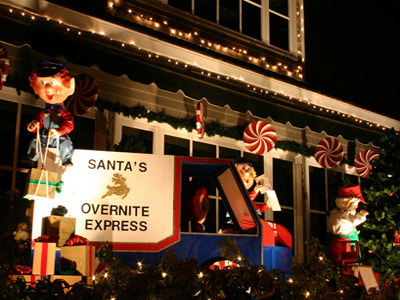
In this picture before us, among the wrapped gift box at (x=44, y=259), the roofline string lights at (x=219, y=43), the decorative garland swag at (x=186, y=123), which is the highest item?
the roofline string lights at (x=219, y=43)

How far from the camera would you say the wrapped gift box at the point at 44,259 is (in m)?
4.73

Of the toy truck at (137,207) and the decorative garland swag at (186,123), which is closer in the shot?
the toy truck at (137,207)

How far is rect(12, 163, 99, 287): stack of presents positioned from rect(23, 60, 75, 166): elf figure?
0.59 meters

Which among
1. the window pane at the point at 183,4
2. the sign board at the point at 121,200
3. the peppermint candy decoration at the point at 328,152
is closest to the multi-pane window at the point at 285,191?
the peppermint candy decoration at the point at 328,152

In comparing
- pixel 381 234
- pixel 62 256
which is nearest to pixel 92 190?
pixel 62 256

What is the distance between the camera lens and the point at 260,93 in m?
8.97

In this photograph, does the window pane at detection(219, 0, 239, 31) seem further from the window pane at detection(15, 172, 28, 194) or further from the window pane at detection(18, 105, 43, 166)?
the window pane at detection(15, 172, 28, 194)

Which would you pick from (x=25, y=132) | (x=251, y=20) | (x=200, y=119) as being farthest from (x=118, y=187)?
(x=251, y=20)

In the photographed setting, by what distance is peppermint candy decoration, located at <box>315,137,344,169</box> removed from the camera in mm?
9578

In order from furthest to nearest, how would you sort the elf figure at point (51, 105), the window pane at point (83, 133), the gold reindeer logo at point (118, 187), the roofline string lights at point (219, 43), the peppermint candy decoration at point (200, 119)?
the roofline string lights at point (219, 43), the peppermint candy decoration at point (200, 119), the window pane at point (83, 133), the elf figure at point (51, 105), the gold reindeer logo at point (118, 187)

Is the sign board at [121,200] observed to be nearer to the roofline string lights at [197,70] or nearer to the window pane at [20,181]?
the window pane at [20,181]

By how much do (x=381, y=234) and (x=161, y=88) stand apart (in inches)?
181

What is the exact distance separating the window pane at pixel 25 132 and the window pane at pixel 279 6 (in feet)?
18.5

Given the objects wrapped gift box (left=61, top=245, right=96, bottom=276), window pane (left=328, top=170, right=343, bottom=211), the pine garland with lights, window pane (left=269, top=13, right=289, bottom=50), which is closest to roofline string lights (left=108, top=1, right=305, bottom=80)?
window pane (left=269, top=13, right=289, bottom=50)
